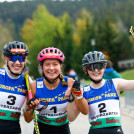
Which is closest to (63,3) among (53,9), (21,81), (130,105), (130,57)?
(53,9)

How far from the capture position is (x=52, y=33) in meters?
62.5

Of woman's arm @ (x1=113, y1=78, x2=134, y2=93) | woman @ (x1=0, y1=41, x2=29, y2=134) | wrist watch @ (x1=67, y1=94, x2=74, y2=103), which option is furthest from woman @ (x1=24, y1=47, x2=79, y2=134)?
woman's arm @ (x1=113, y1=78, x2=134, y2=93)

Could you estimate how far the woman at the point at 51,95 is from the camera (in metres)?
4.73

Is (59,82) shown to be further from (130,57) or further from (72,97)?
(130,57)

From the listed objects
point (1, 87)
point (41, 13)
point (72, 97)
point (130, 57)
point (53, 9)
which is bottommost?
point (72, 97)

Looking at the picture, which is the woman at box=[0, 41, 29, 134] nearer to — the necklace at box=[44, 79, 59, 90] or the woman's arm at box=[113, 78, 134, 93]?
the necklace at box=[44, 79, 59, 90]

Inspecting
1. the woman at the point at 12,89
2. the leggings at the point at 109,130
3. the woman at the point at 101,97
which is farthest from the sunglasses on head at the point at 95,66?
the woman at the point at 12,89

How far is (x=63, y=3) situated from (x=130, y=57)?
60276mm

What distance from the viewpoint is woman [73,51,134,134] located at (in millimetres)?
4438

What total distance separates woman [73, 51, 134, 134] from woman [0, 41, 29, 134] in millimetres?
984

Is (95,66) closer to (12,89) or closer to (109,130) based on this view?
(109,130)

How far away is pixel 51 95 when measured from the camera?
474cm

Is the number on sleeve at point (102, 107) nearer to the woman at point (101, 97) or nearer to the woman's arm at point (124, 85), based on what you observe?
the woman at point (101, 97)

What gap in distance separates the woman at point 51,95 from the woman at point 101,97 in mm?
396
